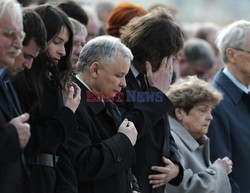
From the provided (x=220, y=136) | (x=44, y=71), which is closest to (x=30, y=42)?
(x=44, y=71)

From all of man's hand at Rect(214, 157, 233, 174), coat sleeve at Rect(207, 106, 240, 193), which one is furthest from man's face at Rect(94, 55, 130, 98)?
coat sleeve at Rect(207, 106, 240, 193)

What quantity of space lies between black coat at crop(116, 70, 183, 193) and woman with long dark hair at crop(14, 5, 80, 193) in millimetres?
598

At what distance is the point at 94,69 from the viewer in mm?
4863

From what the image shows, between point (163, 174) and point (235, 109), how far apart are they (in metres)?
1.39

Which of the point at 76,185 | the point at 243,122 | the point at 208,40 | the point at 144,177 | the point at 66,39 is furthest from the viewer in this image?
the point at 208,40

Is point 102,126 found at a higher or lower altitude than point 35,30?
lower

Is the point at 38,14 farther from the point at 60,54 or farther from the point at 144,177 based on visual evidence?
the point at 144,177

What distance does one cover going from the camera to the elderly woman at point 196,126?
227 inches

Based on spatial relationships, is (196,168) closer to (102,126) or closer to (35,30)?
(102,126)

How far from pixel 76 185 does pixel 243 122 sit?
7.19 feet

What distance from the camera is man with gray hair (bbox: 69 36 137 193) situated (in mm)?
4559

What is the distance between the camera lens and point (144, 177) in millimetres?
5121

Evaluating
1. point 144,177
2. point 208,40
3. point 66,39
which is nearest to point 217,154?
point 144,177

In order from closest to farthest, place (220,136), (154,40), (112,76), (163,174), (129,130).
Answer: (129,130)
(112,76)
(163,174)
(154,40)
(220,136)
